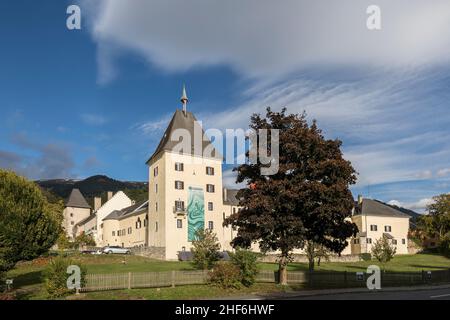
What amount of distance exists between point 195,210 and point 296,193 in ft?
136

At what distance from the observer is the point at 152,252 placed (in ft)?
212

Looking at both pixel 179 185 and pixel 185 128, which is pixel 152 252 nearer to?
pixel 179 185

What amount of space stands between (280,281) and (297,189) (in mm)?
7059

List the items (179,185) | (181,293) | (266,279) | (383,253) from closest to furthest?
(181,293) < (266,279) < (383,253) < (179,185)

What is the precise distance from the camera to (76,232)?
387 feet

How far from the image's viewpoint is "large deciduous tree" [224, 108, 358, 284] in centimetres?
2973

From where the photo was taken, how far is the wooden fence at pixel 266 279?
2848 cm

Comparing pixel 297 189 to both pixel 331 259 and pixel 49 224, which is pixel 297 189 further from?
pixel 331 259

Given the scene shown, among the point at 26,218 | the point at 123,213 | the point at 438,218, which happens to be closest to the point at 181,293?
the point at 26,218

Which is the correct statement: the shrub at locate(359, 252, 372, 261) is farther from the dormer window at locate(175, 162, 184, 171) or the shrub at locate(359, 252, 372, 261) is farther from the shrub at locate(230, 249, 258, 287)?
the shrub at locate(230, 249, 258, 287)

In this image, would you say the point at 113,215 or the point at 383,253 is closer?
the point at 383,253

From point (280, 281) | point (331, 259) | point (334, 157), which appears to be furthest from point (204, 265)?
point (331, 259)

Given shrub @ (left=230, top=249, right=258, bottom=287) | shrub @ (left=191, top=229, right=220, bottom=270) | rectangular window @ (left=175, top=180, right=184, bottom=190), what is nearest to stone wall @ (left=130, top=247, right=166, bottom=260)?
rectangular window @ (left=175, top=180, right=184, bottom=190)

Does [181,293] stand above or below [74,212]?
below
